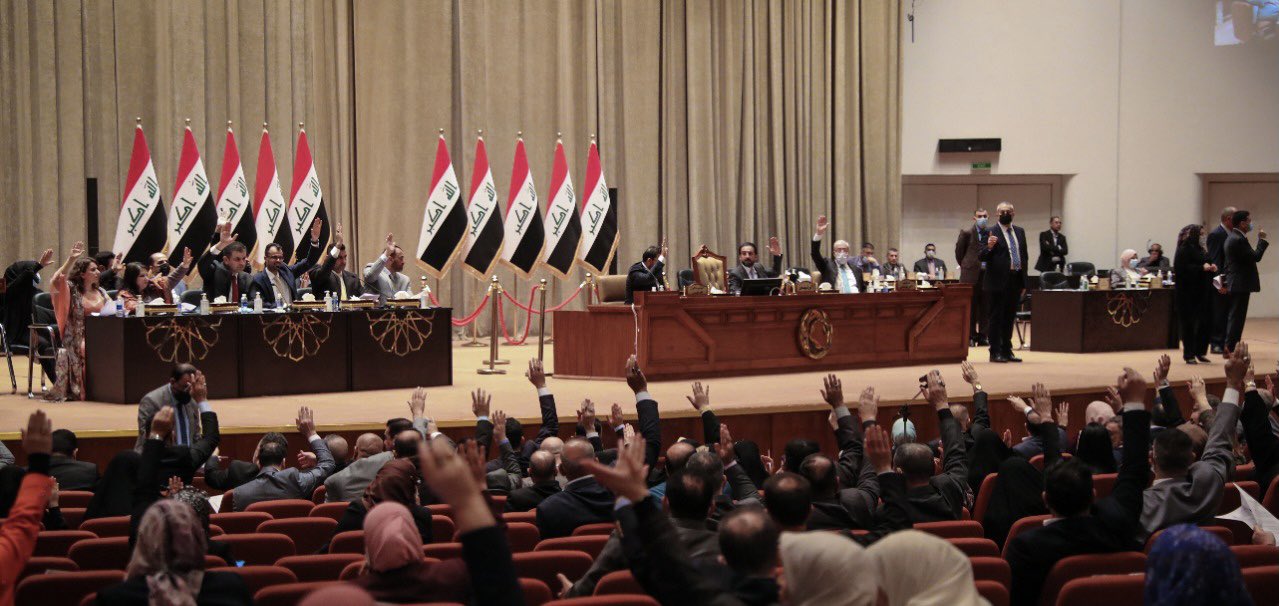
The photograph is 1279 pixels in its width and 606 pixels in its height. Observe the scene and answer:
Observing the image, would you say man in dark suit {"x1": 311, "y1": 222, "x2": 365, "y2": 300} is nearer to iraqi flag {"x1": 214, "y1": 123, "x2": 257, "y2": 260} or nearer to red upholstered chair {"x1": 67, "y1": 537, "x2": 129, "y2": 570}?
iraqi flag {"x1": 214, "y1": 123, "x2": 257, "y2": 260}

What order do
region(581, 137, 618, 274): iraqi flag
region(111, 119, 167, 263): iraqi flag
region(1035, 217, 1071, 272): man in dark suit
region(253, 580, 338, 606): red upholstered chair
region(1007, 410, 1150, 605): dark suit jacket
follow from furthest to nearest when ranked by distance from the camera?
1. region(1035, 217, 1071, 272): man in dark suit
2. region(581, 137, 618, 274): iraqi flag
3. region(111, 119, 167, 263): iraqi flag
4. region(1007, 410, 1150, 605): dark suit jacket
5. region(253, 580, 338, 606): red upholstered chair

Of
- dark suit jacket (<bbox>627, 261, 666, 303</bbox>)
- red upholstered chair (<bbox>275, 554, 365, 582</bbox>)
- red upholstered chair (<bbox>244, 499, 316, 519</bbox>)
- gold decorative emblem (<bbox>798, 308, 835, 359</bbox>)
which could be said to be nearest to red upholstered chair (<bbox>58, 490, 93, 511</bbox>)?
red upholstered chair (<bbox>244, 499, 316, 519</bbox>)

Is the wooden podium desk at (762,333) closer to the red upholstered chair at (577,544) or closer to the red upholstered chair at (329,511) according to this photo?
the red upholstered chair at (329,511)

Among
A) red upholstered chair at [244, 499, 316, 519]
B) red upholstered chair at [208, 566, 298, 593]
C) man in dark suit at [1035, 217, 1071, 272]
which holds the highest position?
man in dark suit at [1035, 217, 1071, 272]

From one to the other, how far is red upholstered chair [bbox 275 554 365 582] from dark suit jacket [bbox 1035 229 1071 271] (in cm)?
1406

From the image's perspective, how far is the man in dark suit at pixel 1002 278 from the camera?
12234 millimetres

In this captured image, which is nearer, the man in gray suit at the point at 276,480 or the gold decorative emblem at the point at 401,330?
the man in gray suit at the point at 276,480

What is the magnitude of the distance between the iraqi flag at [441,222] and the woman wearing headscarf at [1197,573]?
9.90 meters

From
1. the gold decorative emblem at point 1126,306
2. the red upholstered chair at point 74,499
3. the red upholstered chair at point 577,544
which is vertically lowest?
the red upholstered chair at point 74,499

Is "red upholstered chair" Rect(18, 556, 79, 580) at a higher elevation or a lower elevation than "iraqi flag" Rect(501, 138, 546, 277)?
lower

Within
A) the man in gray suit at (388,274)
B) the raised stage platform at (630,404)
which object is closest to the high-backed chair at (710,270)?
the raised stage platform at (630,404)

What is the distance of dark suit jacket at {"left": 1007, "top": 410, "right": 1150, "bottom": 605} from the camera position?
12.7 ft

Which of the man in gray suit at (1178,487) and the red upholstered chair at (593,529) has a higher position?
the man in gray suit at (1178,487)

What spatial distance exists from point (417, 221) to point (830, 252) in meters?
6.19
